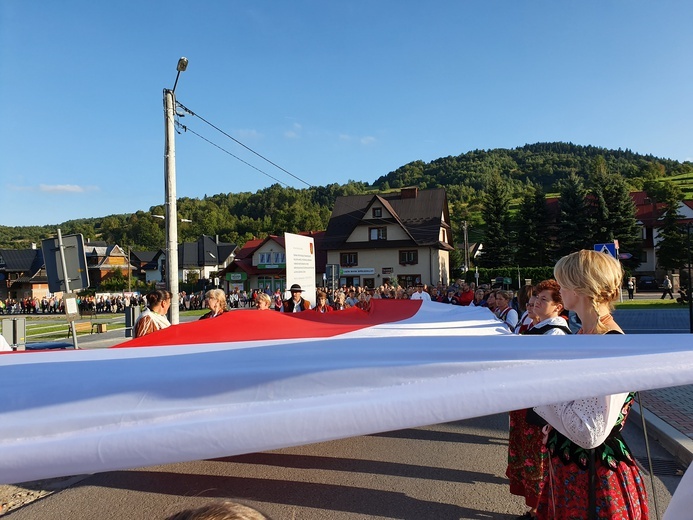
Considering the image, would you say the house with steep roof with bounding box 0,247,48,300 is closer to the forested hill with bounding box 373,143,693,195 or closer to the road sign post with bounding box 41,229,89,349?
the forested hill with bounding box 373,143,693,195

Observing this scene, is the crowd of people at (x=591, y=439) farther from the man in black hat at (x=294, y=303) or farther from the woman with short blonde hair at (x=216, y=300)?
the man in black hat at (x=294, y=303)

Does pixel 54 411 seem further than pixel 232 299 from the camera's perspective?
No

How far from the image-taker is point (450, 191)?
427 feet

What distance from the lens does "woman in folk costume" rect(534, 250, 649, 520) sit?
204cm

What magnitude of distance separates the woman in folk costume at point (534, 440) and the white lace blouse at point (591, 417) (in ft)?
5.90

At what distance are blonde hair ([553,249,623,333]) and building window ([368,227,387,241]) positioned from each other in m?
50.8

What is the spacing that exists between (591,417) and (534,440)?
2.33m

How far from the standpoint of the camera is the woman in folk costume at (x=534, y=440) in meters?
3.98

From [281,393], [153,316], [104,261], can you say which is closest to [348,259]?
[153,316]

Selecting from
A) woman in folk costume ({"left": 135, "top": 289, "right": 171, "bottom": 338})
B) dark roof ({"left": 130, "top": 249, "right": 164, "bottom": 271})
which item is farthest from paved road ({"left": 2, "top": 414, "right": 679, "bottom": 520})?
dark roof ({"left": 130, "top": 249, "right": 164, "bottom": 271})

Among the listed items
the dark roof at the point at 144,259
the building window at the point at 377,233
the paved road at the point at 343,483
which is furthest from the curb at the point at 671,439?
the dark roof at the point at 144,259

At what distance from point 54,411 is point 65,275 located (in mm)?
8117

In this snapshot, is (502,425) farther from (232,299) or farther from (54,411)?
(232,299)

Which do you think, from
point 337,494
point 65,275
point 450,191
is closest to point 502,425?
point 337,494
